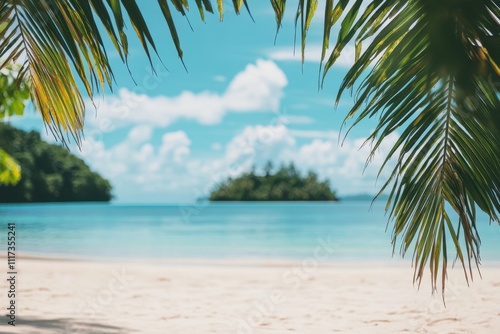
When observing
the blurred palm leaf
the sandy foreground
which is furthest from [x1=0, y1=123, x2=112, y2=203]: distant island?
the blurred palm leaf

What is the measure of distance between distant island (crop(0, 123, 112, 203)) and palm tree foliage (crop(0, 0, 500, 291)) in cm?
5589

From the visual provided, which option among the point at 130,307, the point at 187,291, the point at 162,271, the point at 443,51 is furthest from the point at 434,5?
the point at 162,271

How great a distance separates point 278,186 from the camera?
274 feet

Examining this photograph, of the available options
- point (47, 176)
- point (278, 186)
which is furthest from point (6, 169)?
point (278, 186)

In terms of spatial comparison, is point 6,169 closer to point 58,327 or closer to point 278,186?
point 58,327

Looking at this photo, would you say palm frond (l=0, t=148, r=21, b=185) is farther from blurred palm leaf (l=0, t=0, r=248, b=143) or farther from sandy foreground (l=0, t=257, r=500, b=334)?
blurred palm leaf (l=0, t=0, r=248, b=143)

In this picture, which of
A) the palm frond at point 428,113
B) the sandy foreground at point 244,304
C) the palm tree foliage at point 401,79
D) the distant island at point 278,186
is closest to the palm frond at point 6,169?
the sandy foreground at point 244,304

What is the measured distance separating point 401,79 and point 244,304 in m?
4.89

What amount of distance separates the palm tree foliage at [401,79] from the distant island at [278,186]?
70.0 m

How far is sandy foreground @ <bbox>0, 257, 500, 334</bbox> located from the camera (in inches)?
210

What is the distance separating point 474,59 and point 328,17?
0.51 m

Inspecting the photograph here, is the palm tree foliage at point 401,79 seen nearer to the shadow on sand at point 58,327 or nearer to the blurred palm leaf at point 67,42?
the blurred palm leaf at point 67,42

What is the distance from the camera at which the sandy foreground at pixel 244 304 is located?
17.5 feet

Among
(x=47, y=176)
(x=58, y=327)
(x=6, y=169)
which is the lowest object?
(x=58, y=327)
